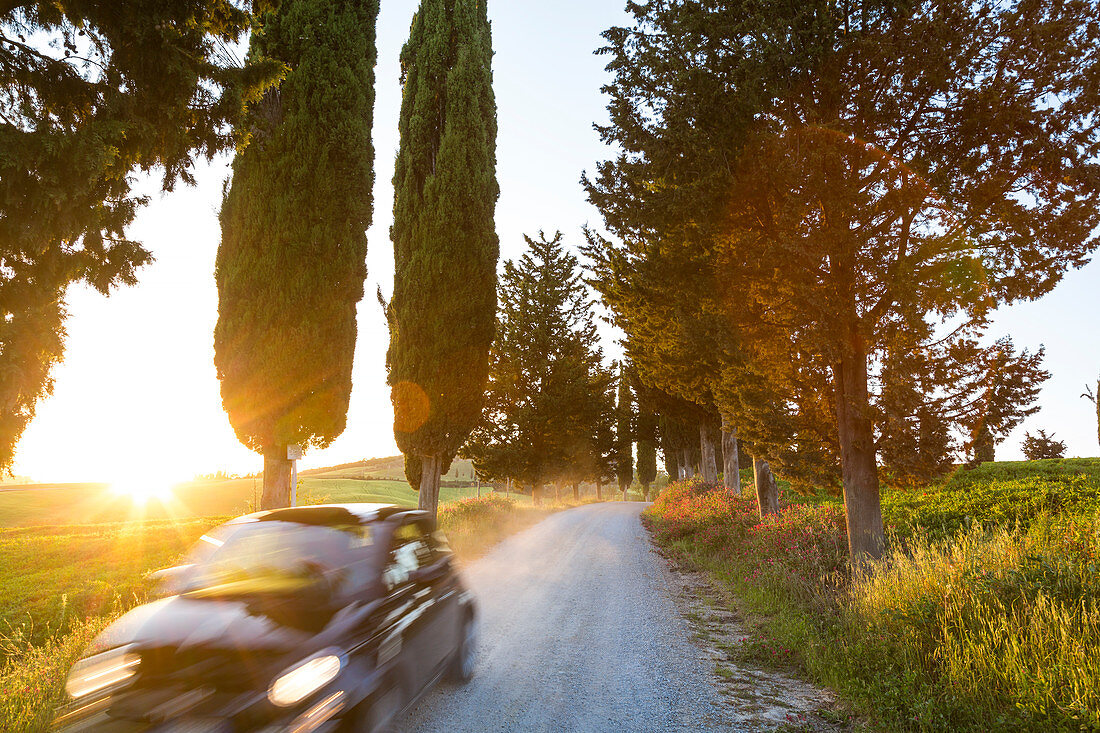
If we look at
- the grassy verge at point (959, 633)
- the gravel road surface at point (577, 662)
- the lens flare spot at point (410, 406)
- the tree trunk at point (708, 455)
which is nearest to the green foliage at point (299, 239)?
the lens flare spot at point (410, 406)

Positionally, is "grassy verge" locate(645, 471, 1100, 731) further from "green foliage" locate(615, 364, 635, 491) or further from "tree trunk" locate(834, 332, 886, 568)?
"green foliage" locate(615, 364, 635, 491)

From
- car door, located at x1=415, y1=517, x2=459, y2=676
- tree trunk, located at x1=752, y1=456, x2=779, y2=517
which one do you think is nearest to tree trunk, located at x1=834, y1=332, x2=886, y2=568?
tree trunk, located at x1=752, y1=456, x2=779, y2=517

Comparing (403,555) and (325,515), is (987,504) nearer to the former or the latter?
(403,555)

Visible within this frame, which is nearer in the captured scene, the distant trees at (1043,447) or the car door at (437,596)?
the car door at (437,596)

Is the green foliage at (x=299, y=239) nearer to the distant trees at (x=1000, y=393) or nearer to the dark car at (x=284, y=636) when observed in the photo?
the dark car at (x=284, y=636)

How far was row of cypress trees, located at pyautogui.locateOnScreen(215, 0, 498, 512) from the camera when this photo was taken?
11.8m

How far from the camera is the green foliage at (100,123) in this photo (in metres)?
5.32

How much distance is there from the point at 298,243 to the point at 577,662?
11.1 metres

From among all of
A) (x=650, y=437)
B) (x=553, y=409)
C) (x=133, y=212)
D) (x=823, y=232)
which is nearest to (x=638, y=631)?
(x=823, y=232)

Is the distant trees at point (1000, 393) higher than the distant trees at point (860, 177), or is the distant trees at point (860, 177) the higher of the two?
the distant trees at point (860, 177)

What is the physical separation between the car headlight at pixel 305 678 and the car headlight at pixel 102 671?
0.77m

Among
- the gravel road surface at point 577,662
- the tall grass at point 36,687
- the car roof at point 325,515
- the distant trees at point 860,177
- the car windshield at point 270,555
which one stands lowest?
the gravel road surface at point 577,662

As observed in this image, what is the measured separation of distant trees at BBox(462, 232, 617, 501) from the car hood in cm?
2344

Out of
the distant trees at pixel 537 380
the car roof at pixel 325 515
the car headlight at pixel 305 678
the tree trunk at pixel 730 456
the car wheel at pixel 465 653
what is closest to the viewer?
the car headlight at pixel 305 678
